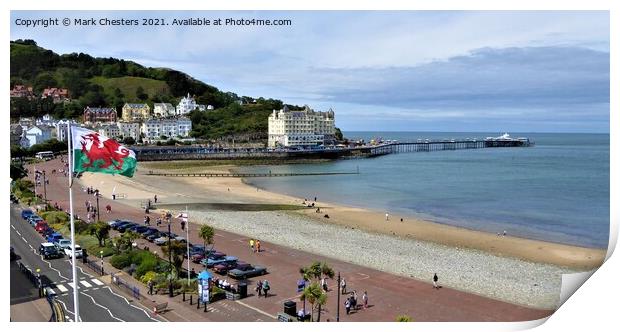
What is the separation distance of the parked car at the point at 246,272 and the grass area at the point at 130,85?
127317 millimetres

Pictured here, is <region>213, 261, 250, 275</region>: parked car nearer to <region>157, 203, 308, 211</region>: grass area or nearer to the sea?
<region>157, 203, 308, 211</region>: grass area

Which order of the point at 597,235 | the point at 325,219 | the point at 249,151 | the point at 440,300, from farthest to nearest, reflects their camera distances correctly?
the point at 249,151
the point at 325,219
the point at 597,235
the point at 440,300

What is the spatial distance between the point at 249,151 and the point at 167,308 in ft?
252

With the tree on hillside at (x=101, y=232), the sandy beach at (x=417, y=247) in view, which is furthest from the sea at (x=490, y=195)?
the tree on hillside at (x=101, y=232)

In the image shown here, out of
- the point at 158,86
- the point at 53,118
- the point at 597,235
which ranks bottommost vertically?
the point at 597,235

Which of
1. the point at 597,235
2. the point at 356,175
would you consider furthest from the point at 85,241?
the point at 356,175

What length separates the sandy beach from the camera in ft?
60.2

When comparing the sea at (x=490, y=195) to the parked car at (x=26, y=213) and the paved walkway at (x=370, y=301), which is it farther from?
the parked car at (x=26, y=213)

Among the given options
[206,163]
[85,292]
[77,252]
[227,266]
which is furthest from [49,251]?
[206,163]

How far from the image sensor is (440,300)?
51.2 ft

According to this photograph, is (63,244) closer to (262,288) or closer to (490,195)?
(262,288)

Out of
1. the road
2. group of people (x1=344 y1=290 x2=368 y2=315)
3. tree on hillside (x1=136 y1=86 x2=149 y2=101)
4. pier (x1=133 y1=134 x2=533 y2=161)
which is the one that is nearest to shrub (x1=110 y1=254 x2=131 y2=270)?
the road
